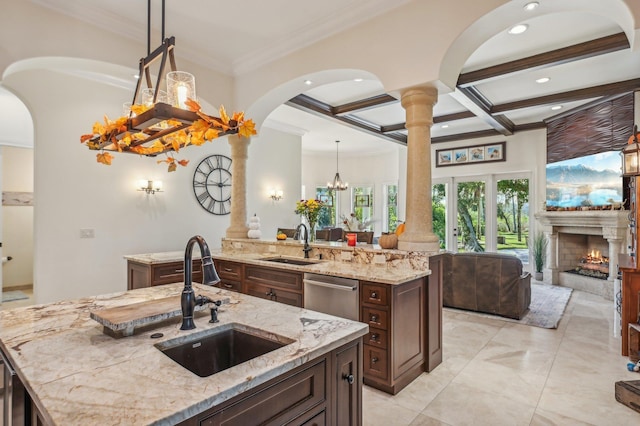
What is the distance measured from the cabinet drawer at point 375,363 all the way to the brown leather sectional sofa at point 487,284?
2.52 metres

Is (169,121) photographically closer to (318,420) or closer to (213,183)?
(318,420)

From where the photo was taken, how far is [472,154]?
25.7 feet


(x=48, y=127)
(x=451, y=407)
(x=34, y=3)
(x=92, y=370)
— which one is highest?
(x=34, y=3)

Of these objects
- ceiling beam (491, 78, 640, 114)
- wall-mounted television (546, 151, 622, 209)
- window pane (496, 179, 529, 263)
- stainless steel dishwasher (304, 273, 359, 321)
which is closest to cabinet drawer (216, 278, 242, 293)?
stainless steel dishwasher (304, 273, 359, 321)

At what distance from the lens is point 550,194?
673cm

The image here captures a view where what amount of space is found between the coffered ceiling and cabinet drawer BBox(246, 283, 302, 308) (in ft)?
7.42

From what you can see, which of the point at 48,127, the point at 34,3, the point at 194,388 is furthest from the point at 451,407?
the point at 48,127

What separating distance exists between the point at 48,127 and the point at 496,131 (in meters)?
7.74

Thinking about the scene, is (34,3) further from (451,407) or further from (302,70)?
(451,407)

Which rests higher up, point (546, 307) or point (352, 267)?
point (352, 267)

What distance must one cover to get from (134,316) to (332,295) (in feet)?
5.55

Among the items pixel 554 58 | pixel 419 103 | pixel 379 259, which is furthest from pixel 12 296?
pixel 554 58

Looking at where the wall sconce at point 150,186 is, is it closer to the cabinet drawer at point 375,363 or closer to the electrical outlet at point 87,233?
the electrical outlet at point 87,233

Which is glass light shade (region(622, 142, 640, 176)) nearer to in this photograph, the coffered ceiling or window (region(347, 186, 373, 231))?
the coffered ceiling
